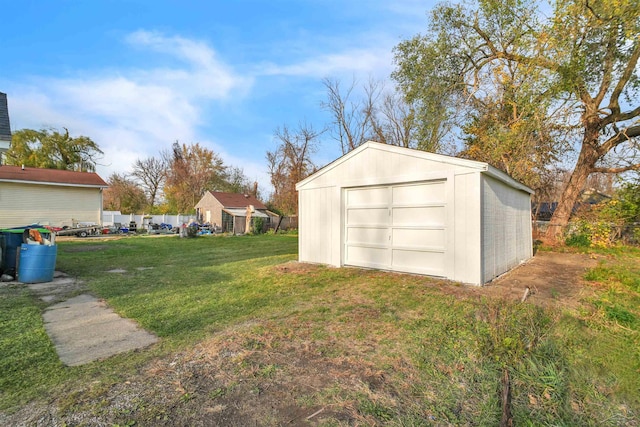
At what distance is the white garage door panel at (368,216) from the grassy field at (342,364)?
2491 mm

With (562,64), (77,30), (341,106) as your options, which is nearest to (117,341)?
(77,30)

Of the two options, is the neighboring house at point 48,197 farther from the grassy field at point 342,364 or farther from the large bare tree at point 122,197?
the grassy field at point 342,364

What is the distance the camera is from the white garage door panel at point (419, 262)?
6.24 m

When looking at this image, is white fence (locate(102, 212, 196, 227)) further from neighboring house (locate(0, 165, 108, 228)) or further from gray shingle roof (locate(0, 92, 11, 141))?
gray shingle roof (locate(0, 92, 11, 141))

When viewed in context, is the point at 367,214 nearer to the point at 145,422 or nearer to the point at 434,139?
the point at 145,422

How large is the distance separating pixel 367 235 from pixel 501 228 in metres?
3.14

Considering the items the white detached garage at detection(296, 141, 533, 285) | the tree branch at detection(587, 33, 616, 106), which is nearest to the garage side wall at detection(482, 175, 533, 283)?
the white detached garage at detection(296, 141, 533, 285)

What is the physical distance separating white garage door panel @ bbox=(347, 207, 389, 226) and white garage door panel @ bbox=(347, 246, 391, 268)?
0.66 m

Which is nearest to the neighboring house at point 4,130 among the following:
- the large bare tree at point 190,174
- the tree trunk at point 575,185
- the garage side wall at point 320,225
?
the garage side wall at point 320,225

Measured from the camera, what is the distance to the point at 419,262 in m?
6.55

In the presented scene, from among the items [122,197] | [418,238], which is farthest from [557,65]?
[122,197]

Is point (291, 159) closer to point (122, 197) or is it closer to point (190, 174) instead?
point (190, 174)

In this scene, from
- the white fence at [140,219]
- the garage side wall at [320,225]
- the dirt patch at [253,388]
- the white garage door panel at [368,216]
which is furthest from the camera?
the white fence at [140,219]

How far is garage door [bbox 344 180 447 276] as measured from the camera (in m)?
6.28
